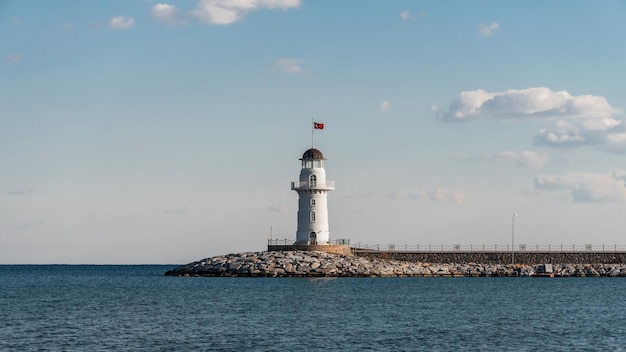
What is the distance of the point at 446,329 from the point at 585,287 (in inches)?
1370

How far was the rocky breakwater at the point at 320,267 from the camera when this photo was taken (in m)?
79.4

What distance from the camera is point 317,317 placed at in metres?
47.1

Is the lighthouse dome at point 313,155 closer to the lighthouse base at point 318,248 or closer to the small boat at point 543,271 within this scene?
the lighthouse base at point 318,248

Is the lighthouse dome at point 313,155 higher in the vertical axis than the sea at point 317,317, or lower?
higher

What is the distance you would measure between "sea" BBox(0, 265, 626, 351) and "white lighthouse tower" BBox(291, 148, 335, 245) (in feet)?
32.4

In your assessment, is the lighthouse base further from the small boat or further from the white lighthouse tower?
the small boat

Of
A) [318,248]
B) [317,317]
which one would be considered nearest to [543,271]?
[318,248]

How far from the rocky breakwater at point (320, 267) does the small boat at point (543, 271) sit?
769 mm

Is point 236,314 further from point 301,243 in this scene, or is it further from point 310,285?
point 301,243

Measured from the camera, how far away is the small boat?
287 feet

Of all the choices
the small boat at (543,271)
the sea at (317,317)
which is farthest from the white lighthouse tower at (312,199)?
the small boat at (543,271)


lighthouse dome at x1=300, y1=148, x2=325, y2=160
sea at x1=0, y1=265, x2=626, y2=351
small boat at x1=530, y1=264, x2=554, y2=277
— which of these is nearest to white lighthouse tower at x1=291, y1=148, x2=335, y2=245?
lighthouse dome at x1=300, y1=148, x2=325, y2=160

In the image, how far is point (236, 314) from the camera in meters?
48.5

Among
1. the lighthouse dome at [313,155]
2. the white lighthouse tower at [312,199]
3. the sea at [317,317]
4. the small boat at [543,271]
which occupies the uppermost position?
the lighthouse dome at [313,155]
